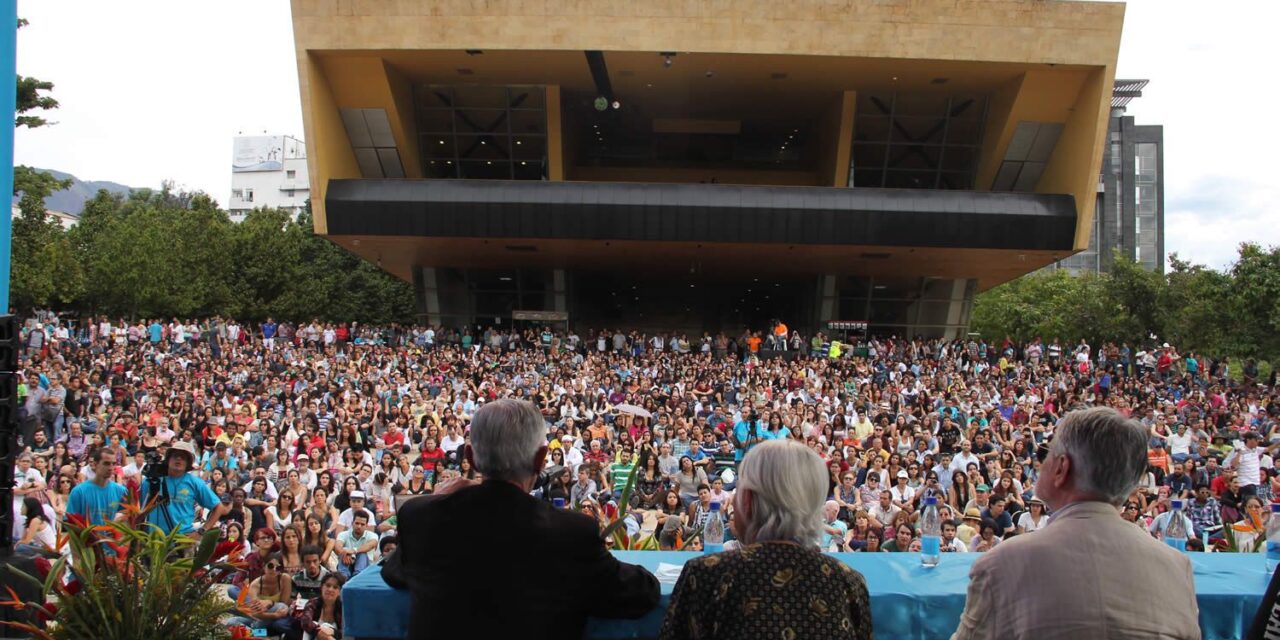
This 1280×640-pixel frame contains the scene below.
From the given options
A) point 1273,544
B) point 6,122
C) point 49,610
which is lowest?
point 49,610

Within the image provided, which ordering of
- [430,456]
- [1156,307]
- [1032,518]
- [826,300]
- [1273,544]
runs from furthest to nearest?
[1156,307], [826,300], [430,456], [1032,518], [1273,544]

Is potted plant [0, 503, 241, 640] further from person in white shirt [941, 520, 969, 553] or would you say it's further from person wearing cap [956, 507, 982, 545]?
person wearing cap [956, 507, 982, 545]

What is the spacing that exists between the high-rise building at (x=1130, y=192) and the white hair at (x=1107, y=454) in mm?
85006

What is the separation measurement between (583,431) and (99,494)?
1029 centimetres

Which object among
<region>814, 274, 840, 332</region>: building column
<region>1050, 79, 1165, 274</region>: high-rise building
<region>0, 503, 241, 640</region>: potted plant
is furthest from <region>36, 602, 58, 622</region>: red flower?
<region>1050, 79, 1165, 274</region>: high-rise building

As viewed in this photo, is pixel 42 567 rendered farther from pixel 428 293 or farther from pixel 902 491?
pixel 428 293

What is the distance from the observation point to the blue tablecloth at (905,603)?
308 cm

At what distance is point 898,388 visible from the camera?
21.3 m

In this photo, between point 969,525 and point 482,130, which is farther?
point 482,130

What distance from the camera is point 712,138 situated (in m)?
36.6

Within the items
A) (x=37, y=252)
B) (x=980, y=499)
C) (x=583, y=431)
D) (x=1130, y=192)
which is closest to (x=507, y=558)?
(x=980, y=499)

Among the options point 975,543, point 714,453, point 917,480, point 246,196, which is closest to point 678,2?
point 714,453

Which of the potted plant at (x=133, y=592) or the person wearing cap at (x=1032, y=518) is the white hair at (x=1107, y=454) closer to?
the potted plant at (x=133, y=592)

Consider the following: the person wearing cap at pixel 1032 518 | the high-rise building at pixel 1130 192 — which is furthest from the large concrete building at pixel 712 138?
the high-rise building at pixel 1130 192
